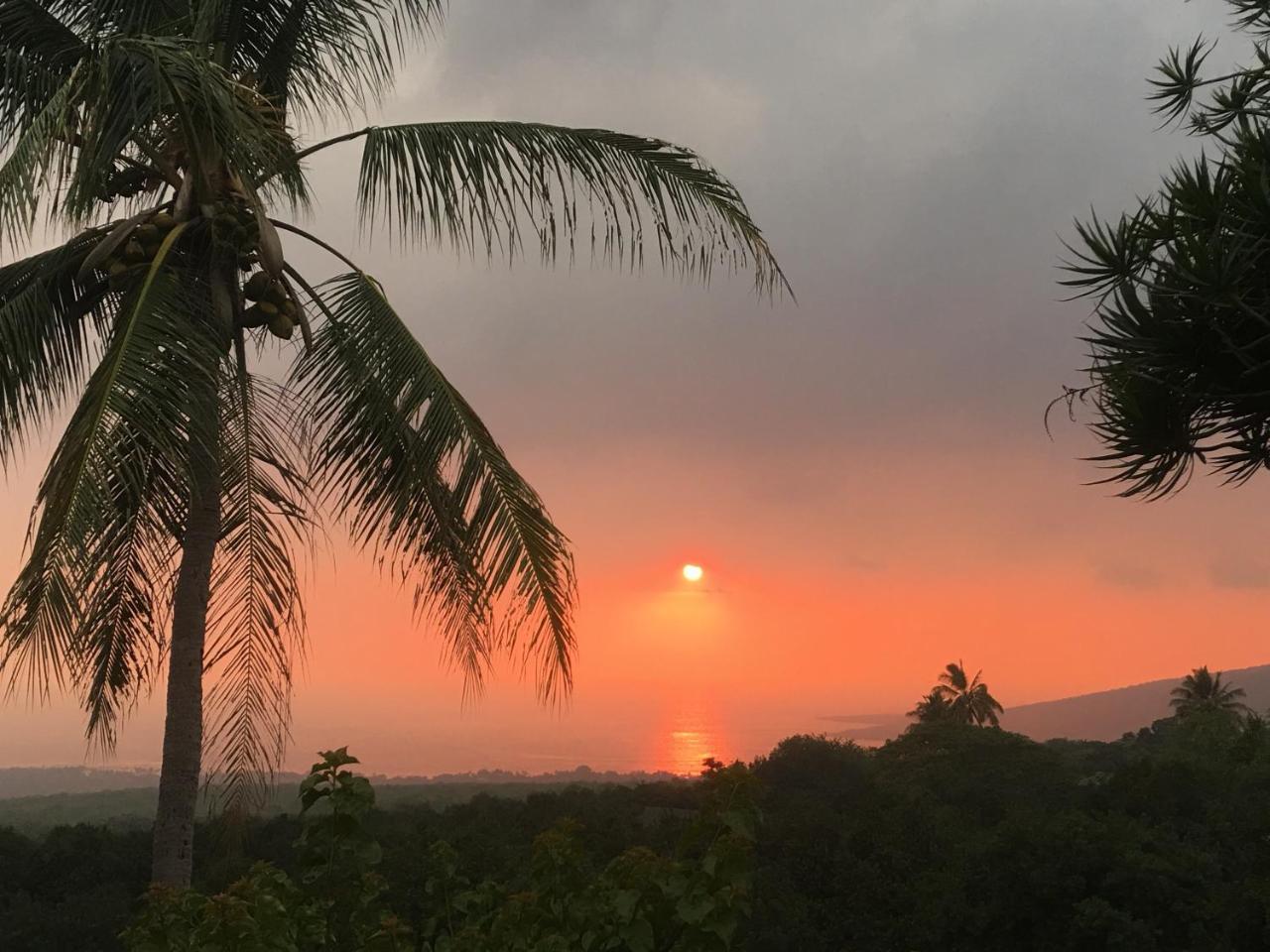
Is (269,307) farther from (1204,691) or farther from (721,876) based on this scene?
(1204,691)

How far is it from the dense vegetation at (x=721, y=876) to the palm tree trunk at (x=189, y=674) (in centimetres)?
48

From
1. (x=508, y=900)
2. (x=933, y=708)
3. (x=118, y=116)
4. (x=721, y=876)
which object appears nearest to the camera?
(x=721, y=876)

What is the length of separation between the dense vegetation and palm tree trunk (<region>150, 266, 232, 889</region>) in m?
0.48

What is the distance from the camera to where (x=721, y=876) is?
536 centimetres

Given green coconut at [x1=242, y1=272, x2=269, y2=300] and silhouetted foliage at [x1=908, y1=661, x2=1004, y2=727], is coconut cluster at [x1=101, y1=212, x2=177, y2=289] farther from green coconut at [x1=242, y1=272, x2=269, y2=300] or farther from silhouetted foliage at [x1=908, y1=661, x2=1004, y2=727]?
silhouetted foliage at [x1=908, y1=661, x2=1004, y2=727]

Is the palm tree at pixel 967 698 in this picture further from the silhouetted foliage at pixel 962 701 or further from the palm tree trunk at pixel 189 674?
the palm tree trunk at pixel 189 674

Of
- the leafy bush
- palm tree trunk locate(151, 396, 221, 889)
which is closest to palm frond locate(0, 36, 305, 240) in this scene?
palm tree trunk locate(151, 396, 221, 889)

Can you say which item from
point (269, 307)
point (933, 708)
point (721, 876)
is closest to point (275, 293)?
point (269, 307)

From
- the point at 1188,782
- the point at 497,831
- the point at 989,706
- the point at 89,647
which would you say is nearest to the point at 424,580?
the point at 89,647

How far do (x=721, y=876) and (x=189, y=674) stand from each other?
5127 millimetres

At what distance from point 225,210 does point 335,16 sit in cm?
311

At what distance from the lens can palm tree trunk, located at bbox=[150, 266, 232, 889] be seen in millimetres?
8695

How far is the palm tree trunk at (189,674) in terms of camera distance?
28.5ft

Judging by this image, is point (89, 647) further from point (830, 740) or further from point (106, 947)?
point (830, 740)
